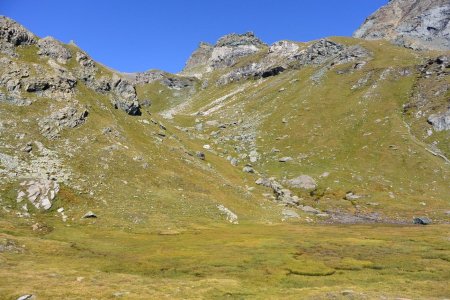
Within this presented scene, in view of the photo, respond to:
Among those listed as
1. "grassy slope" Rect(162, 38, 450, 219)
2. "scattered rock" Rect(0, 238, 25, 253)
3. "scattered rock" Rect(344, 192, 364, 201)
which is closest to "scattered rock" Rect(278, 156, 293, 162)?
"grassy slope" Rect(162, 38, 450, 219)

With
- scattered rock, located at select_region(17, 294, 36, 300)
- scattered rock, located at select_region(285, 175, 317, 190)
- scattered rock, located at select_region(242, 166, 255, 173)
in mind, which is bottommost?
scattered rock, located at select_region(17, 294, 36, 300)

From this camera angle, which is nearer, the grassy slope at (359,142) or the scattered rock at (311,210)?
the scattered rock at (311,210)

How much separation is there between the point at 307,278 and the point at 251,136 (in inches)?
4785

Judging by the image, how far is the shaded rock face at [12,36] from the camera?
109312mm

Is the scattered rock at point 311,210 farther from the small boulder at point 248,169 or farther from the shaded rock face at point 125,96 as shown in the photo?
the shaded rock face at point 125,96

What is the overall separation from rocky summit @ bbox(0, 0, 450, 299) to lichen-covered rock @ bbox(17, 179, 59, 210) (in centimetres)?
23

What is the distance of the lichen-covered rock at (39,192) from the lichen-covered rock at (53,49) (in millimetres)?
56677

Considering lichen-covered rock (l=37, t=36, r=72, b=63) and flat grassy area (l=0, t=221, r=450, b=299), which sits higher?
lichen-covered rock (l=37, t=36, r=72, b=63)

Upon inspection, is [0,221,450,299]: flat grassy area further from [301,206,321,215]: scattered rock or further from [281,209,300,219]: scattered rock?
[301,206,321,215]: scattered rock

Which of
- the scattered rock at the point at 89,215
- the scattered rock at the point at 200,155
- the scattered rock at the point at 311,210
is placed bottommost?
the scattered rock at the point at 89,215

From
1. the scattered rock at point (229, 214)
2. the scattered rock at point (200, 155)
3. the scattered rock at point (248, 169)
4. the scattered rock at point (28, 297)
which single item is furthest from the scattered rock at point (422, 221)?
the scattered rock at point (28, 297)

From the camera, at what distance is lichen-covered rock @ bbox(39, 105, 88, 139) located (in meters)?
92.5

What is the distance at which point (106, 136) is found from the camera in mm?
99812

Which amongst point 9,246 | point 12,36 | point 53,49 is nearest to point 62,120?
point 53,49
